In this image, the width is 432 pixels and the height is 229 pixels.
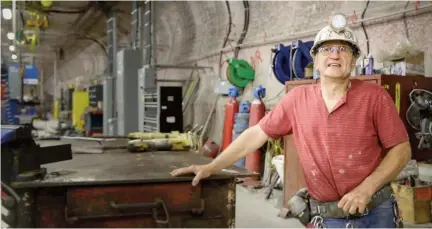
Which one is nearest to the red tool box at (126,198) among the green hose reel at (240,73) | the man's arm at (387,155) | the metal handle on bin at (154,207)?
the metal handle on bin at (154,207)

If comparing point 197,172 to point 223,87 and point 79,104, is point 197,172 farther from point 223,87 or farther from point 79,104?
point 79,104

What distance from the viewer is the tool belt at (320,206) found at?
6.18 ft

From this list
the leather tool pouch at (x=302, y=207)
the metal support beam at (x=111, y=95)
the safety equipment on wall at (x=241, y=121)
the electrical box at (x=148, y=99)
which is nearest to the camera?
the leather tool pouch at (x=302, y=207)

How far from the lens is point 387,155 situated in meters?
1.82

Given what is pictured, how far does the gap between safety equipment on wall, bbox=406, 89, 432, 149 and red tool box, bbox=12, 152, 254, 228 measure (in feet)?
Answer: 5.85

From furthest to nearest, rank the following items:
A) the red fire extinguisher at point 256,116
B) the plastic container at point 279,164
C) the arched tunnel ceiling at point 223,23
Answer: the red fire extinguisher at point 256,116 → the plastic container at point 279,164 → the arched tunnel ceiling at point 223,23

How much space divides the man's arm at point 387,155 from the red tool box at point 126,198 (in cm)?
45

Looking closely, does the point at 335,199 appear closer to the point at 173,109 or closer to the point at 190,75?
the point at 173,109

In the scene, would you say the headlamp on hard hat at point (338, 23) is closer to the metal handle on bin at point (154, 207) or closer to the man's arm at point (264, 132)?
the man's arm at point (264, 132)

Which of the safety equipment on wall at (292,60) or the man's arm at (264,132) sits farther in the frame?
the safety equipment on wall at (292,60)

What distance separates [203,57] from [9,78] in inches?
188

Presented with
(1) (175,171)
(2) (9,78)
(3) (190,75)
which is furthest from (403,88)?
(2) (9,78)

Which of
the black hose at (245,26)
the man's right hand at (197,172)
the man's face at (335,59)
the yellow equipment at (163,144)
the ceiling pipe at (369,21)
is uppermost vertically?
the black hose at (245,26)

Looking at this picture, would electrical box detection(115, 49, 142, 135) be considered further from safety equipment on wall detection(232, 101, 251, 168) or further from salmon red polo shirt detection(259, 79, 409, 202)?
salmon red polo shirt detection(259, 79, 409, 202)
